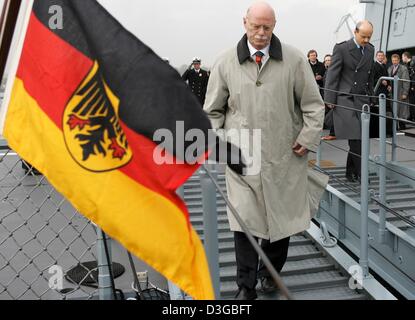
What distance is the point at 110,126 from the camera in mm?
1610

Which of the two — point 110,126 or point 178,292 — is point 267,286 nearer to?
point 178,292

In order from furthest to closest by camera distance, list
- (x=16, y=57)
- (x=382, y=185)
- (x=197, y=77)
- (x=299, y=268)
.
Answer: (x=197, y=77), (x=382, y=185), (x=299, y=268), (x=16, y=57)

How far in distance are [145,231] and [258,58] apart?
5.07ft

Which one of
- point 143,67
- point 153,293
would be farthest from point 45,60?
point 153,293

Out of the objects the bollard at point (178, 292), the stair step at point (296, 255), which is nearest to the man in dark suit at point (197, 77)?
the stair step at point (296, 255)

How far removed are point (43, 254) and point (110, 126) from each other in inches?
109

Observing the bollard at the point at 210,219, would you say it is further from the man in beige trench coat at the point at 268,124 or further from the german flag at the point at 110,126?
the man in beige trench coat at the point at 268,124

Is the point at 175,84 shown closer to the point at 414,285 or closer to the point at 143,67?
the point at 143,67

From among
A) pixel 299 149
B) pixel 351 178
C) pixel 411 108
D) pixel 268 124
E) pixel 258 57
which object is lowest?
pixel 351 178

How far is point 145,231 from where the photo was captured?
1526mm

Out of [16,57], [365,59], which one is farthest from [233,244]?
[16,57]

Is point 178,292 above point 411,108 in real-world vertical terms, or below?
below

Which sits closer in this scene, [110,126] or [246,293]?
[110,126]

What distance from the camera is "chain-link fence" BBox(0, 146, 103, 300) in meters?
2.80
